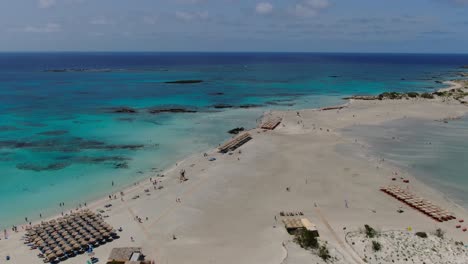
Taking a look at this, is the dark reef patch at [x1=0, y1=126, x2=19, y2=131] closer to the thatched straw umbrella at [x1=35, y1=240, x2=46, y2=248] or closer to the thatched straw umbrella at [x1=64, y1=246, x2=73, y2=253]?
the thatched straw umbrella at [x1=35, y1=240, x2=46, y2=248]

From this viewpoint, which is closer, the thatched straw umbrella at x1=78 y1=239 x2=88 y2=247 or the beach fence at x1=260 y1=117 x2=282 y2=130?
the thatched straw umbrella at x1=78 y1=239 x2=88 y2=247

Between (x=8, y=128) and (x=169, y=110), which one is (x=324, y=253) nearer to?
(x=169, y=110)

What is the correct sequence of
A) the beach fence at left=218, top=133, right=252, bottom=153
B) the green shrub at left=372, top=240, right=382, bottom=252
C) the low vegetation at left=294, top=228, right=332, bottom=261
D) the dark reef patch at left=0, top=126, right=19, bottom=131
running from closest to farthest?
the low vegetation at left=294, top=228, right=332, bottom=261
the green shrub at left=372, top=240, right=382, bottom=252
the beach fence at left=218, top=133, right=252, bottom=153
the dark reef patch at left=0, top=126, right=19, bottom=131

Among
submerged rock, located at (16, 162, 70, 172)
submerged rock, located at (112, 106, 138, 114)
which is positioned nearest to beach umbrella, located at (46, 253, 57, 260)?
submerged rock, located at (16, 162, 70, 172)

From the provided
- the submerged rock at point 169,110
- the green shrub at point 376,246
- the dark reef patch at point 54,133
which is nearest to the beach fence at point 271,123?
the submerged rock at point 169,110

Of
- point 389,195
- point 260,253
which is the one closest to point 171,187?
point 260,253

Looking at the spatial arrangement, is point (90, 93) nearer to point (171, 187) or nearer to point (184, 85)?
point (184, 85)

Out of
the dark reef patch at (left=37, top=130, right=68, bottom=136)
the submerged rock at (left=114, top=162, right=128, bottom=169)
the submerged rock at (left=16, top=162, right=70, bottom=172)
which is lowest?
the submerged rock at (left=16, top=162, right=70, bottom=172)
